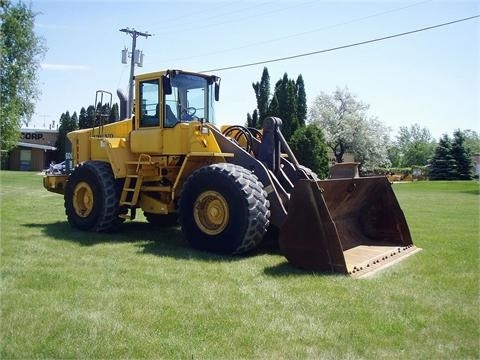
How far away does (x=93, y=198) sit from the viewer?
9.34m

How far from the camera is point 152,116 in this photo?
352 inches

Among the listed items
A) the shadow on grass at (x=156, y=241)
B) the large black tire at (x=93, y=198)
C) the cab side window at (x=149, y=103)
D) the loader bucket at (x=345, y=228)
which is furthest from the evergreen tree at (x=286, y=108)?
the loader bucket at (x=345, y=228)

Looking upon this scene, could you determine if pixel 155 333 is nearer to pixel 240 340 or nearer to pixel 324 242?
pixel 240 340

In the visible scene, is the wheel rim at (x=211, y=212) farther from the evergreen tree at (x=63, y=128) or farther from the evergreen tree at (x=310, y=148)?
the evergreen tree at (x=63, y=128)

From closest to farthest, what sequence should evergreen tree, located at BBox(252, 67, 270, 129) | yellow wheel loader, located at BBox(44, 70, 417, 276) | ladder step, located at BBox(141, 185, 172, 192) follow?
yellow wheel loader, located at BBox(44, 70, 417, 276) < ladder step, located at BBox(141, 185, 172, 192) < evergreen tree, located at BBox(252, 67, 270, 129)

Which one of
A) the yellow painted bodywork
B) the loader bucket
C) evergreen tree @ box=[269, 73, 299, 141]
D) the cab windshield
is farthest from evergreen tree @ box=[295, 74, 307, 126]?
the loader bucket

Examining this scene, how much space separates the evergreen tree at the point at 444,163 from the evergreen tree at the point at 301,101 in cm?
1398

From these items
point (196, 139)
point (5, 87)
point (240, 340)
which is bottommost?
point (240, 340)

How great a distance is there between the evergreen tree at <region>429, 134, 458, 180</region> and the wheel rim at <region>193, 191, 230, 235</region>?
134 feet

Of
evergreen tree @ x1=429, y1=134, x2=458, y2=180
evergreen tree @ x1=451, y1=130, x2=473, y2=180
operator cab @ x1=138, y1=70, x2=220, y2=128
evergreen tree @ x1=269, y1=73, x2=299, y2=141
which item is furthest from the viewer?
evergreen tree @ x1=429, y1=134, x2=458, y2=180

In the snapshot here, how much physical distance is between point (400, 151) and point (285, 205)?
97590 millimetres

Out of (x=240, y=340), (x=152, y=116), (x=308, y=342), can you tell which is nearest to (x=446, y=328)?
(x=308, y=342)

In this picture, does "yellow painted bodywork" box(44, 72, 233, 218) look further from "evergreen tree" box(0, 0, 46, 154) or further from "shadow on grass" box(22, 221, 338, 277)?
"evergreen tree" box(0, 0, 46, 154)

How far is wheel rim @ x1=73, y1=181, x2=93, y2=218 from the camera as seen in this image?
9.59 metres
